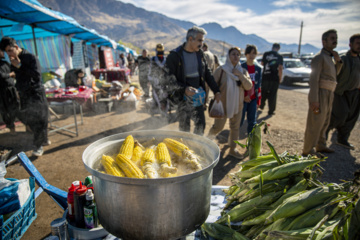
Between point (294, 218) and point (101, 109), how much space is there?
329 inches

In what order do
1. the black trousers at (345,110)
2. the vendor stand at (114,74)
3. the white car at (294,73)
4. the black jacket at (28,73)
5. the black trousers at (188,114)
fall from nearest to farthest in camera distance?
1. the black trousers at (188,114)
2. the black jacket at (28,73)
3. the black trousers at (345,110)
4. the vendor stand at (114,74)
5. the white car at (294,73)

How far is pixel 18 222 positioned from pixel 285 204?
2244 mm

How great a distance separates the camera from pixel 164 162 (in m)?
1.87

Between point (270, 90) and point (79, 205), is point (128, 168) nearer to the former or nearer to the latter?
point (79, 205)

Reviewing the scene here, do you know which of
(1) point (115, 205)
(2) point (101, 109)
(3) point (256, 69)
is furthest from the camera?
(2) point (101, 109)

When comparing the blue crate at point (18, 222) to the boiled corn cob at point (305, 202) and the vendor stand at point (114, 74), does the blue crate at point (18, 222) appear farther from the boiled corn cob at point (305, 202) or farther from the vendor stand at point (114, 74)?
the vendor stand at point (114, 74)

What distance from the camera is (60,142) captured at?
18.0 feet

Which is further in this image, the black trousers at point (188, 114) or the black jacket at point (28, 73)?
the black jacket at point (28, 73)

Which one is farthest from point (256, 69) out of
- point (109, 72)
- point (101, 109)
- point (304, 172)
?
point (109, 72)

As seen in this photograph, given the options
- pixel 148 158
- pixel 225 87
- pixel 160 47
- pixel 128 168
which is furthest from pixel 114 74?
pixel 128 168

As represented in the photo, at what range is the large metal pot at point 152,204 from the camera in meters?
1.39

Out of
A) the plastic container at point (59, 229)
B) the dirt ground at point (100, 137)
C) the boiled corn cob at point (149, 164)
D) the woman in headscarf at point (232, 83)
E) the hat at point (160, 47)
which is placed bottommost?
the dirt ground at point (100, 137)

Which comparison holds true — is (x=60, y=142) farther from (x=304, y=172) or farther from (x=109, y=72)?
(x=109, y=72)

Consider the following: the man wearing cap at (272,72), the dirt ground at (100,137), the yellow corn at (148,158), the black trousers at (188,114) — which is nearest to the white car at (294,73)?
the dirt ground at (100,137)
